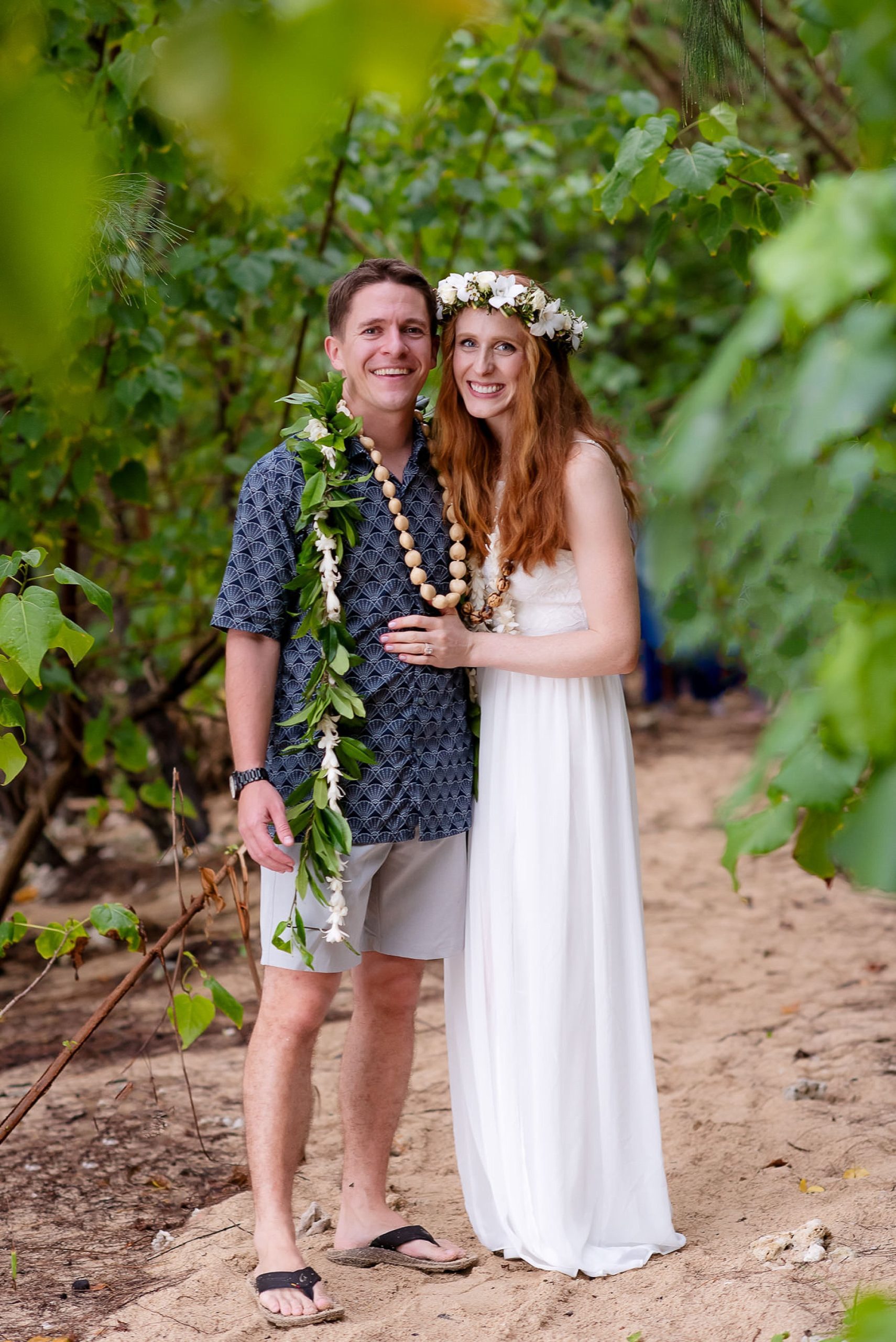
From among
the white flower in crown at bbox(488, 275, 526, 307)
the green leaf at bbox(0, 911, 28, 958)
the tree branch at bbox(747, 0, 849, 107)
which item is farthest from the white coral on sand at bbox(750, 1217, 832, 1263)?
the tree branch at bbox(747, 0, 849, 107)

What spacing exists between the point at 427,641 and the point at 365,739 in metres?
0.22

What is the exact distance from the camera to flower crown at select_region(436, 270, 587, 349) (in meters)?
2.30

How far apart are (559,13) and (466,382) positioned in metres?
3.31

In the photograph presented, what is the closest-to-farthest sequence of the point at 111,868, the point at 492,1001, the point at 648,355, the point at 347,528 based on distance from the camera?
the point at 347,528 < the point at 492,1001 < the point at 111,868 < the point at 648,355

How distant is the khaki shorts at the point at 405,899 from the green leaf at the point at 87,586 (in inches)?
21.6

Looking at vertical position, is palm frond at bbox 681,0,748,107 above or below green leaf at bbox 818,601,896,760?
above

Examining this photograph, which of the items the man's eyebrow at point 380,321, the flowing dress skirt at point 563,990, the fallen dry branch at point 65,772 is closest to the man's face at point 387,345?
the man's eyebrow at point 380,321

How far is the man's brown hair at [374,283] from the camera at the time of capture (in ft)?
7.66

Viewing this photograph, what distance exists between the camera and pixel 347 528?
2.25 metres

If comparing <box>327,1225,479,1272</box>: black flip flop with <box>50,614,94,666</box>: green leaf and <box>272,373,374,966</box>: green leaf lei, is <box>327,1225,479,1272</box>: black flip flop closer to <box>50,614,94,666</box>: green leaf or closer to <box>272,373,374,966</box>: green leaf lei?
<box>272,373,374,966</box>: green leaf lei

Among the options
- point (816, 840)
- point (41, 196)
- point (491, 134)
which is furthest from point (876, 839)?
point (491, 134)

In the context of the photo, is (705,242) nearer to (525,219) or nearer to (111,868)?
(525,219)

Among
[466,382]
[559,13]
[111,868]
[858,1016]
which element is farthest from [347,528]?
[111,868]

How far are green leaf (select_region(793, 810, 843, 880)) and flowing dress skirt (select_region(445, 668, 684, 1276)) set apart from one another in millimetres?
1115
